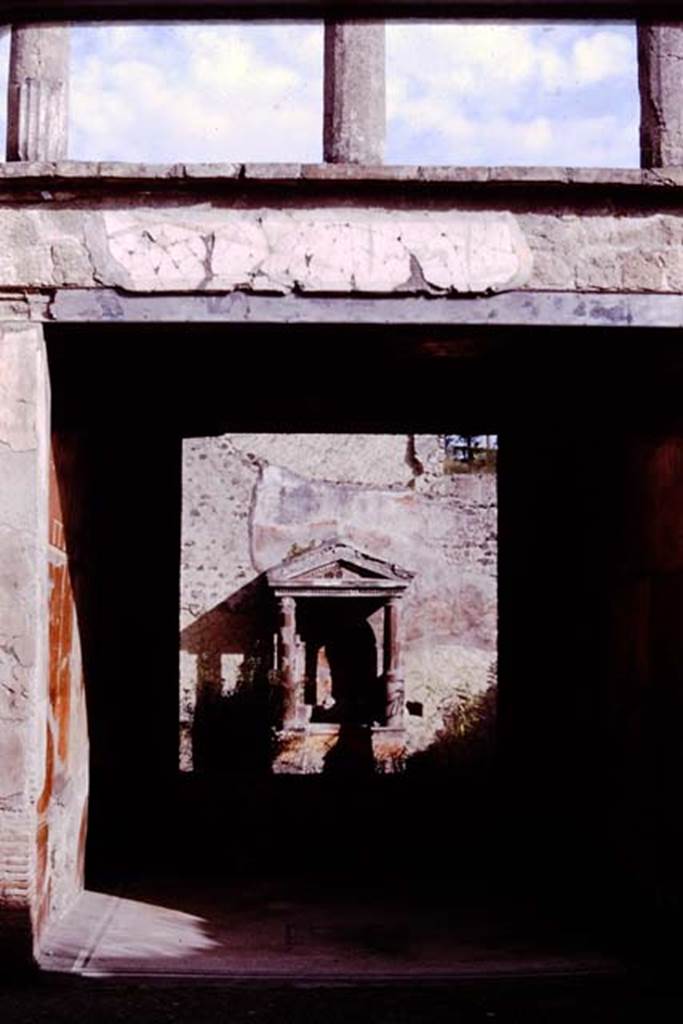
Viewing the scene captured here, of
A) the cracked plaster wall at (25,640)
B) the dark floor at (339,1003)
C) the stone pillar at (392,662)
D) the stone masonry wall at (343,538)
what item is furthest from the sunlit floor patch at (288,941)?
the stone masonry wall at (343,538)

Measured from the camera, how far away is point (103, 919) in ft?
16.5

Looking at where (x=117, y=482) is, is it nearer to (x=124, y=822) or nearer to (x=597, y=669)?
(x=124, y=822)

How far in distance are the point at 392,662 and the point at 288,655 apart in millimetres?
1652

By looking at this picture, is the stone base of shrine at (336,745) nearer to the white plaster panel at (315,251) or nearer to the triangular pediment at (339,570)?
the triangular pediment at (339,570)

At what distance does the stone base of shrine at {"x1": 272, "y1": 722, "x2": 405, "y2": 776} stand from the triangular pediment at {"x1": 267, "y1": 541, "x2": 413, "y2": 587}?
2.29 m

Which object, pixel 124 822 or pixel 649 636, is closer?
pixel 649 636

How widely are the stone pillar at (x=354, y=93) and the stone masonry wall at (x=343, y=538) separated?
48.1ft

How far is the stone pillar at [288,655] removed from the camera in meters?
17.8

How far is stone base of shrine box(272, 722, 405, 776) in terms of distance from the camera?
17078 millimetres

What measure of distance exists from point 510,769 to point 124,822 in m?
2.53

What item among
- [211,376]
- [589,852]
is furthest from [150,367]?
[589,852]

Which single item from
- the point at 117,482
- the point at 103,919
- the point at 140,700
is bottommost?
the point at 103,919

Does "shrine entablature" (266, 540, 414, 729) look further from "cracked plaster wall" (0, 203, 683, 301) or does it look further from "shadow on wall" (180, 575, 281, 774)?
"cracked plaster wall" (0, 203, 683, 301)

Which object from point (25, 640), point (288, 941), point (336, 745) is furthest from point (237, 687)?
point (25, 640)
